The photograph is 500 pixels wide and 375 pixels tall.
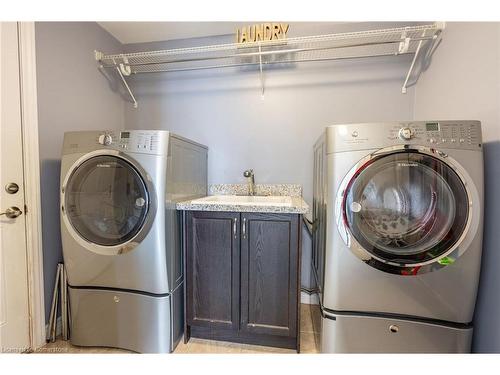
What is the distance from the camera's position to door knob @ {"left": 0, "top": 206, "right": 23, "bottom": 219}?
1.26m

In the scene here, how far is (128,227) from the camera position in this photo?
4.20ft

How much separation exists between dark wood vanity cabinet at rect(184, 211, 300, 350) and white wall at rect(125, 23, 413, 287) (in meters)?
0.72

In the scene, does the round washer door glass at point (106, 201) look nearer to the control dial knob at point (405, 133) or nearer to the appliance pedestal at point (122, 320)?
the appliance pedestal at point (122, 320)

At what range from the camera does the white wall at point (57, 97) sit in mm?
1429

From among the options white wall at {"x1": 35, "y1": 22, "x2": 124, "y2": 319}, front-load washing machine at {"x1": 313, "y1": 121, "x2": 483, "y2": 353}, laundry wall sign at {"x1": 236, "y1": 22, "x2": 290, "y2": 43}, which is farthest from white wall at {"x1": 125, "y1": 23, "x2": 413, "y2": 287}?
front-load washing machine at {"x1": 313, "y1": 121, "x2": 483, "y2": 353}

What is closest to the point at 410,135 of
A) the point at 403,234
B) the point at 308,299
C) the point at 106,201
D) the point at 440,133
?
the point at 440,133

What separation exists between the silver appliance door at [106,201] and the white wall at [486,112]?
72.5 inches

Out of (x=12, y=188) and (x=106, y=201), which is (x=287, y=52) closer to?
(x=106, y=201)

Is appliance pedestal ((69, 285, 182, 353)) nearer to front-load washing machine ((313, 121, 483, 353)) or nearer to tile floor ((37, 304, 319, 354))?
tile floor ((37, 304, 319, 354))

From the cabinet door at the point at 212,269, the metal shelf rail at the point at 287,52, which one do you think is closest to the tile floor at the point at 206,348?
the cabinet door at the point at 212,269

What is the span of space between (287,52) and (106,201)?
1616 mm
